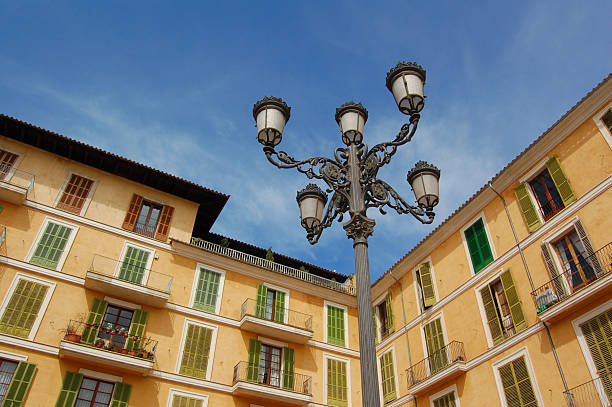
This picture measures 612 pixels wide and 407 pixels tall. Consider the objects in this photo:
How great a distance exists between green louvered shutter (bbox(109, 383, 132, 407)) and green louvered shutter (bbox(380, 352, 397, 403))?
11.9 m

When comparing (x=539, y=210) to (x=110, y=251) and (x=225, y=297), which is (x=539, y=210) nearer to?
(x=225, y=297)

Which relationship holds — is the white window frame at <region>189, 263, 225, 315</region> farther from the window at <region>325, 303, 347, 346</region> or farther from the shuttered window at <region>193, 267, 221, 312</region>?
the window at <region>325, 303, 347, 346</region>

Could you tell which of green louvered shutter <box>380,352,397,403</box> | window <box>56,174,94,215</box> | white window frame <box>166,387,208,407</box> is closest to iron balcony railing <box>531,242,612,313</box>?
green louvered shutter <box>380,352,397,403</box>

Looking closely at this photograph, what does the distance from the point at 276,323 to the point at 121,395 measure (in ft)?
24.3

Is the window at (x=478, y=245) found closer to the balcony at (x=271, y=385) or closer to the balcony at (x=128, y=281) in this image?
the balcony at (x=271, y=385)

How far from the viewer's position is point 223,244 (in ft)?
83.4

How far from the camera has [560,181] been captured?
17.2 metres

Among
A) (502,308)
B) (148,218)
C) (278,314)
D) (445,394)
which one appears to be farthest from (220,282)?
(502,308)

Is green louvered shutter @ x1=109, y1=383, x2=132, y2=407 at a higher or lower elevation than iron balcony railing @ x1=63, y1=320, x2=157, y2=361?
lower

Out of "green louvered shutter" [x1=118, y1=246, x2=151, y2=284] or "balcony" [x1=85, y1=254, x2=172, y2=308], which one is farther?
"green louvered shutter" [x1=118, y1=246, x2=151, y2=284]

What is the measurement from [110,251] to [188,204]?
4.90 m

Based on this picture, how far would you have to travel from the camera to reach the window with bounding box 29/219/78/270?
19656mm

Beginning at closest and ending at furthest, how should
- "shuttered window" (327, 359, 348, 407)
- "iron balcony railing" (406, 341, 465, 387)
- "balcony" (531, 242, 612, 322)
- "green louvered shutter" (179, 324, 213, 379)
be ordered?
"balcony" (531, 242, 612, 322)
"iron balcony railing" (406, 341, 465, 387)
"green louvered shutter" (179, 324, 213, 379)
"shuttered window" (327, 359, 348, 407)

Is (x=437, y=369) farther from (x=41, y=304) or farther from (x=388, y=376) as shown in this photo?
(x=41, y=304)
